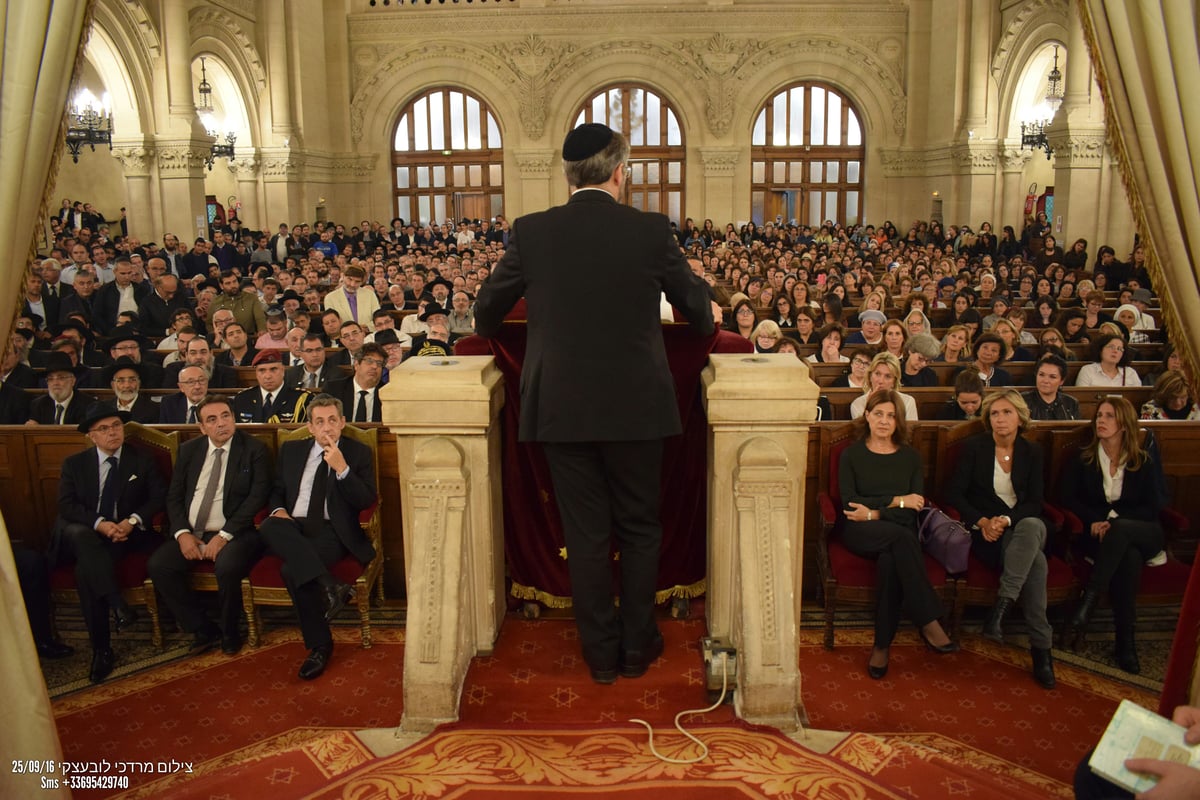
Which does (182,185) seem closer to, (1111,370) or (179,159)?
(179,159)

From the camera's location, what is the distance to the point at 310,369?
725cm

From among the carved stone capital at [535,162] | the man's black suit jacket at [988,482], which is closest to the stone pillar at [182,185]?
the carved stone capital at [535,162]

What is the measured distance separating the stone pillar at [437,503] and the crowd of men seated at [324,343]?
4.02ft

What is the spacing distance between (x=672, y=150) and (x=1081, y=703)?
21.6 m

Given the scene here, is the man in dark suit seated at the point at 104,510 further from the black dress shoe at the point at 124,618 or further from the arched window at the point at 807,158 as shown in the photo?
the arched window at the point at 807,158

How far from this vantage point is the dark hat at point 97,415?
4945 millimetres

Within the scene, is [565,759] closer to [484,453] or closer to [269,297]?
[484,453]

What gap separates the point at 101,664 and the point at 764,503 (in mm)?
3379

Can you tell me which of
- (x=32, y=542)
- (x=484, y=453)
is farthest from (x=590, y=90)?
(x=484, y=453)

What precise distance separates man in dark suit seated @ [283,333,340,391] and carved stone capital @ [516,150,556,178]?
17196 mm

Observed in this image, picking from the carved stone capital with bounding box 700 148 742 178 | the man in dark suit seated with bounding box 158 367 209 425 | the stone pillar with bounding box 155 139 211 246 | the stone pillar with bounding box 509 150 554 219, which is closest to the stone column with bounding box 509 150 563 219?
the stone pillar with bounding box 509 150 554 219

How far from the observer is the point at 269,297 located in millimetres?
11383

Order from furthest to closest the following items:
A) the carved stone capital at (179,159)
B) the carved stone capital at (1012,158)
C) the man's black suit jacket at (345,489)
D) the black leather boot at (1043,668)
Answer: the carved stone capital at (1012,158) → the carved stone capital at (179,159) → the man's black suit jacket at (345,489) → the black leather boot at (1043,668)

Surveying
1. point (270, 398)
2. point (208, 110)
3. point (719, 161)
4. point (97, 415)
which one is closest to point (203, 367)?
point (270, 398)
